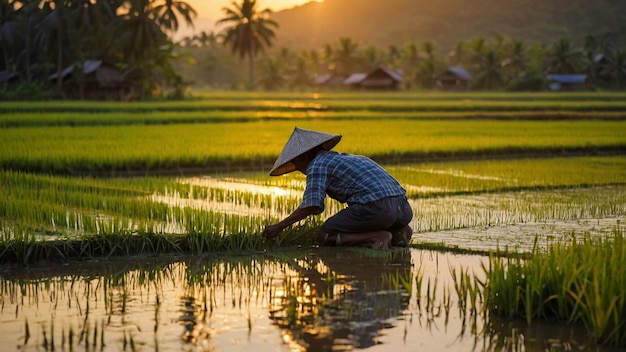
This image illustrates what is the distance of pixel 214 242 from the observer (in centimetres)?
550

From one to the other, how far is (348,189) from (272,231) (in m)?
0.57

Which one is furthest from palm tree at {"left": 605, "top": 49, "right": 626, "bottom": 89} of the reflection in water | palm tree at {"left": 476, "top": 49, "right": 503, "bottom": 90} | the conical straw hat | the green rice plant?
the reflection in water

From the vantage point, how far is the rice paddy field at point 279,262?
3574 mm

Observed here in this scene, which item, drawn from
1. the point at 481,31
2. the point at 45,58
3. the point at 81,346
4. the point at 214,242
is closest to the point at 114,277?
the point at 214,242

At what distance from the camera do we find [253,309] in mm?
4023

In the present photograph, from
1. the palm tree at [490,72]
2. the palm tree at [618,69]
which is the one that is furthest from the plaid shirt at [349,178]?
the palm tree at [618,69]

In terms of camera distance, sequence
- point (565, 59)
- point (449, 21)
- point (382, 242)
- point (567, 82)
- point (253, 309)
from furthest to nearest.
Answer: point (449, 21)
point (565, 59)
point (567, 82)
point (382, 242)
point (253, 309)

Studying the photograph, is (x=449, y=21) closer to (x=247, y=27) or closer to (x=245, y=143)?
(x=247, y=27)

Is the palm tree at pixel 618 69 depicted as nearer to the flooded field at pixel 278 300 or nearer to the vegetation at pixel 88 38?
the vegetation at pixel 88 38

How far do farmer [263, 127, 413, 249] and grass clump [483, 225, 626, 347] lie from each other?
1.52m

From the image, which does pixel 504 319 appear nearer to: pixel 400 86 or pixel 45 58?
pixel 45 58

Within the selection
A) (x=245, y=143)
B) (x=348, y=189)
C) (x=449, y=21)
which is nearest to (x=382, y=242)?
(x=348, y=189)

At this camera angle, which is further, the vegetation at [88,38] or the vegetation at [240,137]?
the vegetation at [88,38]

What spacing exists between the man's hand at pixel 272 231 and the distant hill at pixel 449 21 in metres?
110
